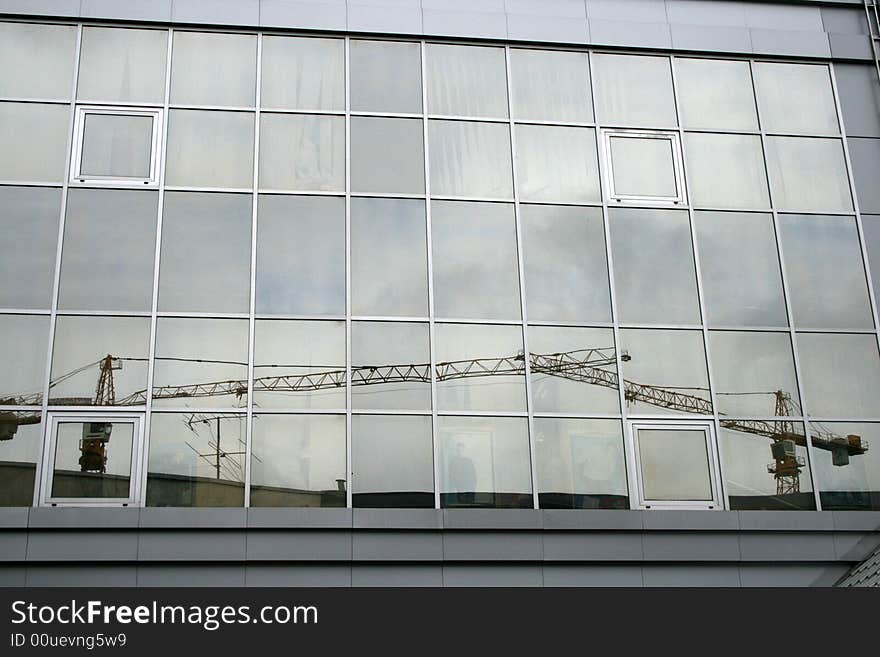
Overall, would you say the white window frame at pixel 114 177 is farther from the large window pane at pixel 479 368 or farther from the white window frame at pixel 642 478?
the white window frame at pixel 642 478

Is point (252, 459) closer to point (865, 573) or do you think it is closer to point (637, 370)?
point (637, 370)

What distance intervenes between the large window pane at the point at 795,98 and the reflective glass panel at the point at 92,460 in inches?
459

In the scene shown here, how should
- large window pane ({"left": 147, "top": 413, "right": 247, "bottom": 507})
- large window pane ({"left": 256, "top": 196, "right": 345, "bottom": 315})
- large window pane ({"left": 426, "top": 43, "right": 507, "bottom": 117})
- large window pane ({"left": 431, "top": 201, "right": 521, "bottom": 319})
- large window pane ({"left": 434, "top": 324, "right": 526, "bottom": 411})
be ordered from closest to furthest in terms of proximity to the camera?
large window pane ({"left": 147, "top": 413, "right": 247, "bottom": 507}) < large window pane ({"left": 434, "top": 324, "right": 526, "bottom": 411}) < large window pane ({"left": 256, "top": 196, "right": 345, "bottom": 315}) < large window pane ({"left": 431, "top": 201, "right": 521, "bottom": 319}) < large window pane ({"left": 426, "top": 43, "right": 507, "bottom": 117})

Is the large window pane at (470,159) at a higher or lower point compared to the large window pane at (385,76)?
lower

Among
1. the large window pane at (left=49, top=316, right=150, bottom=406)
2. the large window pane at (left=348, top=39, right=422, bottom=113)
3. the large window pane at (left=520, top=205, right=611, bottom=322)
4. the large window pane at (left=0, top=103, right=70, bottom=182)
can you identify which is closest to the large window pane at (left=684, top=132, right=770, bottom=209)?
the large window pane at (left=520, top=205, right=611, bottom=322)

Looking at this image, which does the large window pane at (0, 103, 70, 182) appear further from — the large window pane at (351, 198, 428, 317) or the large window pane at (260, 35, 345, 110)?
the large window pane at (351, 198, 428, 317)

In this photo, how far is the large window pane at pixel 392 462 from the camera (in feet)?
48.5

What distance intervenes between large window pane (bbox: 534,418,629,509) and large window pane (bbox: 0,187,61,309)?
24.9 ft

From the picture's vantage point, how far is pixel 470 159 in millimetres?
16828

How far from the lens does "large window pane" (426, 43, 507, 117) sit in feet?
56.2

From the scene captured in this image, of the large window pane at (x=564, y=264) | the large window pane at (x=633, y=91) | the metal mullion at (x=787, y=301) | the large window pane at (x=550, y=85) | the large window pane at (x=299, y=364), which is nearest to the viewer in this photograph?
the large window pane at (x=299, y=364)

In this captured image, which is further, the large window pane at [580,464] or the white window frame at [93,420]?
the large window pane at [580,464]

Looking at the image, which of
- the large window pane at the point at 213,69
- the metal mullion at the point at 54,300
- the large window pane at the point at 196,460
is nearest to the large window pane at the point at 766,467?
the large window pane at the point at 196,460

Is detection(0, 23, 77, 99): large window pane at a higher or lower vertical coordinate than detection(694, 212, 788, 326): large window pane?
higher
